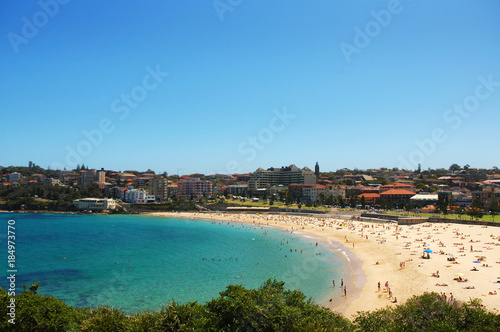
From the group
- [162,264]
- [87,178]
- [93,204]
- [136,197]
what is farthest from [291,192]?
[162,264]

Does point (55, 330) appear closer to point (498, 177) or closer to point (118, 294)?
point (118, 294)

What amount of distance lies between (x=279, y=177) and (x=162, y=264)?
101588mm

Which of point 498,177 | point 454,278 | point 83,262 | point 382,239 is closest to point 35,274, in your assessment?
point 83,262

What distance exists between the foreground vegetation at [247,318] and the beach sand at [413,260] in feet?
18.6

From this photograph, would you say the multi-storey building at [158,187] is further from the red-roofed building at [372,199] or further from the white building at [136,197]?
the red-roofed building at [372,199]

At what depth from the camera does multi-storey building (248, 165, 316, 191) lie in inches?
4899

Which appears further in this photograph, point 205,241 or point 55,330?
point 205,241

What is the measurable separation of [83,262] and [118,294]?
12410mm

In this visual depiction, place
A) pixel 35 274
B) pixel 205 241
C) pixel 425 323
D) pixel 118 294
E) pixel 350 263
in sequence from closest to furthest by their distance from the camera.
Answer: pixel 425 323 → pixel 118 294 → pixel 35 274 → pixel 350 263 → pixel 205 241

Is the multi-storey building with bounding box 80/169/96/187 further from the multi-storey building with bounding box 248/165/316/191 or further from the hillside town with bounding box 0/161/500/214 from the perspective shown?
the multi-storey building with bounding box 248/165/316/191

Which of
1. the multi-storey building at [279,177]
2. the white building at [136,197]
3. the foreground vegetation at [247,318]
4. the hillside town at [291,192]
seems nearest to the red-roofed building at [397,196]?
the hillside town at [291,192]

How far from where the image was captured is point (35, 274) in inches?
1086

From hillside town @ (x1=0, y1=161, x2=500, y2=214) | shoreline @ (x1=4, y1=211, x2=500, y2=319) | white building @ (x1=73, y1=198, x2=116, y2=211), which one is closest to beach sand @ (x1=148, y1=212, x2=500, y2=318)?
shoreline @ (x1=4, y1=211, x2=500, y2=319)

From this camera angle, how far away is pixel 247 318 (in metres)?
A: 11.8
